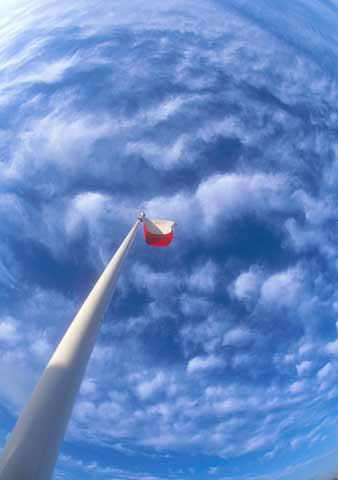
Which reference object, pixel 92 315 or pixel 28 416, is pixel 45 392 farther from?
pixel 92 315

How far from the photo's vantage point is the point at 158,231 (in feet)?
65.5

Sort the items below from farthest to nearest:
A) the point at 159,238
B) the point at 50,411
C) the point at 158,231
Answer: the point at 159,238, the point at 158,231, the point at 50,411

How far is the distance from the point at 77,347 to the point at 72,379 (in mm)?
1004

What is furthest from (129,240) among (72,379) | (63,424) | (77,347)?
(63,424)

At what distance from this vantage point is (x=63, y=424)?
6875 mm

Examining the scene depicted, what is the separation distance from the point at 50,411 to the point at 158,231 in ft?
47.3

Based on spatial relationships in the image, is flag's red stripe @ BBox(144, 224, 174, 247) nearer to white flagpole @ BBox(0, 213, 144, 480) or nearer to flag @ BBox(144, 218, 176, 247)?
flag @ BBox(144, 218, 176, 247)

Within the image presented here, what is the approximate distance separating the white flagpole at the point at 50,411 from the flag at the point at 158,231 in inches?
417

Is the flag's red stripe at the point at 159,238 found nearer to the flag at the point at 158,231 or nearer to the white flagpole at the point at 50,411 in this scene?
the flag at the point at 158,231

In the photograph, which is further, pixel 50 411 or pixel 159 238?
pixel 159 238

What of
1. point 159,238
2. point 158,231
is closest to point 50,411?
point 158,231

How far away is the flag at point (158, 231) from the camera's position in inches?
776

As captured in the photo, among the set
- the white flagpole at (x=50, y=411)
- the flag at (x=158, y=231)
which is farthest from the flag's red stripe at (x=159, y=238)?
the white flagpole at (x=50, y=411)

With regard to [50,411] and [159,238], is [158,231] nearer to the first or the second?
[159,238]
